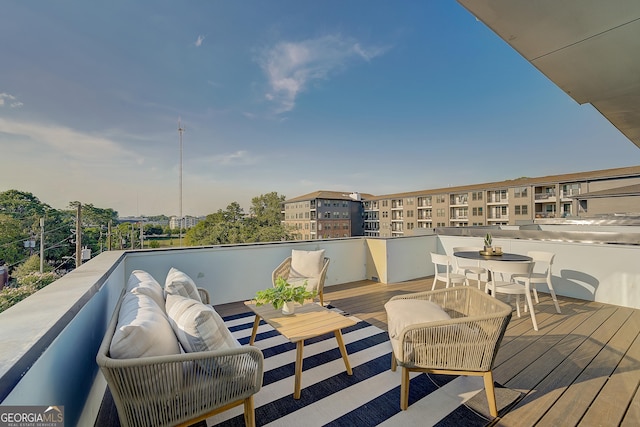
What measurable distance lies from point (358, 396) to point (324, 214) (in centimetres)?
3424

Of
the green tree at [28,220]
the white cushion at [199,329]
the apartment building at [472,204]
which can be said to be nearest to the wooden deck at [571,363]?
the white cushion at [199,329]

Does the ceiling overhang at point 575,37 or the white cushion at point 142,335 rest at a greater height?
the ceiling overhang at point 575,37

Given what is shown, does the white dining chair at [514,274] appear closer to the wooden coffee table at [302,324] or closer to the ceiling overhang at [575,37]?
the ceiling overhang at [575,37]

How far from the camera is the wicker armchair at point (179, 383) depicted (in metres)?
1.19

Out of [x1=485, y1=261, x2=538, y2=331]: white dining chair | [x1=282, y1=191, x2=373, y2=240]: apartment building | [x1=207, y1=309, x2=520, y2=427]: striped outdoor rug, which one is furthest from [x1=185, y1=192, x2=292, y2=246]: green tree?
[x1=485, y1=261, x2=538, y2=331]: white dining chair

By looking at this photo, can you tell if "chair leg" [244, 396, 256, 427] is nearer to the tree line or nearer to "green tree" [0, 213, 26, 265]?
the tree line

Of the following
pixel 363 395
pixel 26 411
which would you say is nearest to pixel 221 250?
pixel 363 395

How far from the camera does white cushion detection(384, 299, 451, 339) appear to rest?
202 centimetres

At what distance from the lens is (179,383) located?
134 centimetres

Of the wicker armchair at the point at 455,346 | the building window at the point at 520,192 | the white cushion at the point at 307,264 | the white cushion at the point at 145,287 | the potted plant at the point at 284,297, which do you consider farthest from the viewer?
the building window at the point at 520,192

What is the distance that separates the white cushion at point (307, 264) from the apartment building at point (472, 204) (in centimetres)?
1627

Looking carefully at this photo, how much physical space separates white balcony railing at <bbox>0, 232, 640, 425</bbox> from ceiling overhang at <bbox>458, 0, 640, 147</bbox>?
2214 mm

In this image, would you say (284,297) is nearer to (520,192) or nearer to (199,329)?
(199,329)

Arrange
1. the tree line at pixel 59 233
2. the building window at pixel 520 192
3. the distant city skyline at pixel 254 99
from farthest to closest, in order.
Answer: the building window at pixel 520 192 → the tree line at pixel 59 233 → the distant city skyline at pixel 254 99
